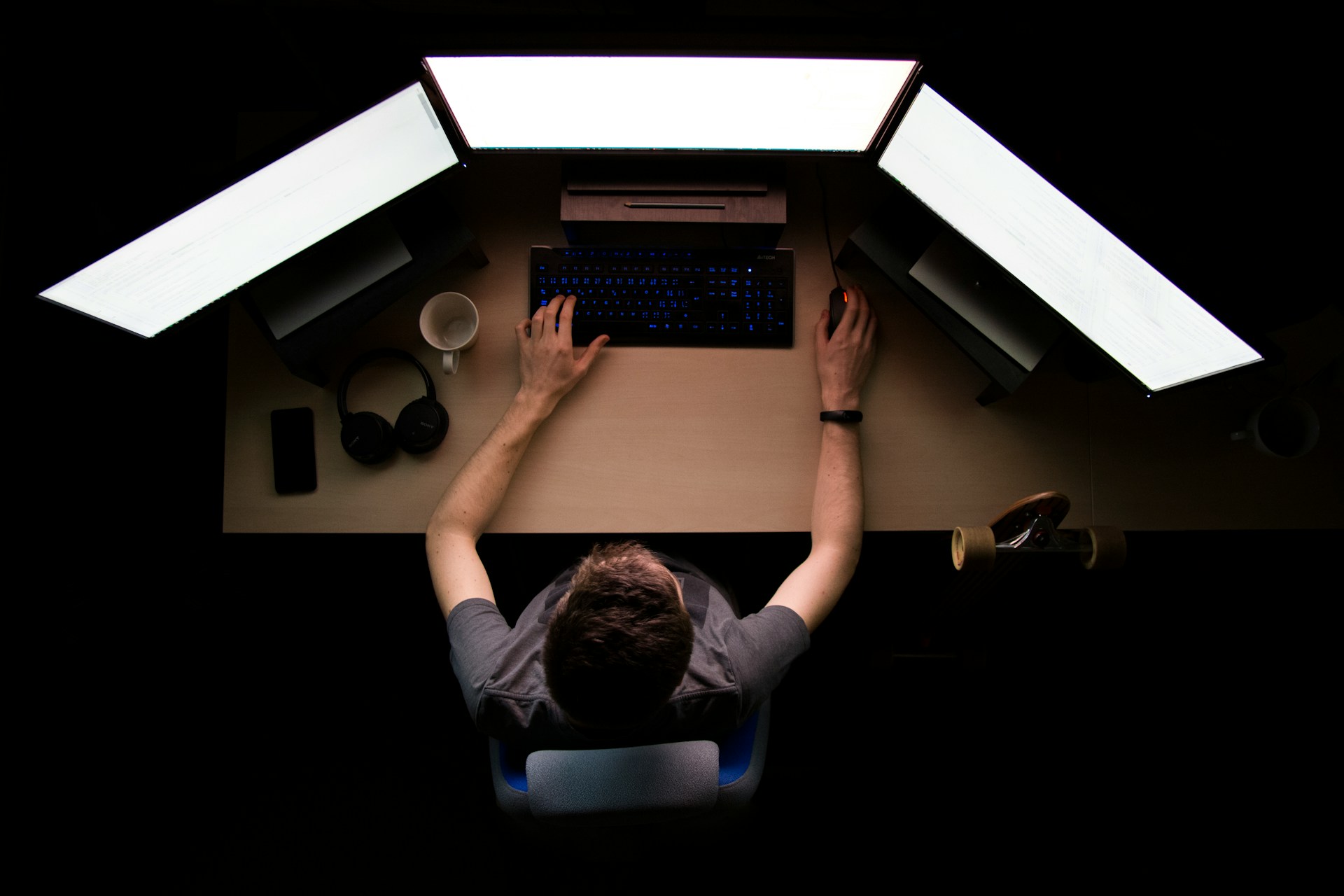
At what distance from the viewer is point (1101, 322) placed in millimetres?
996

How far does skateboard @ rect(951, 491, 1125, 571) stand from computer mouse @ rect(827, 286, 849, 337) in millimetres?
413

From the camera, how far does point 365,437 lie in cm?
113

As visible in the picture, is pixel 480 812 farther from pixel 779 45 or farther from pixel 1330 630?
pixel 1330 630

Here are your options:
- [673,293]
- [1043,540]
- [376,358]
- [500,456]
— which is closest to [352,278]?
[376,358]

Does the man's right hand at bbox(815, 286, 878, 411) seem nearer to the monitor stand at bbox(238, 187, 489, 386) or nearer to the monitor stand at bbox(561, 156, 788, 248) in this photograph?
the monitor stand at bbox(561, 156, 788, 248)

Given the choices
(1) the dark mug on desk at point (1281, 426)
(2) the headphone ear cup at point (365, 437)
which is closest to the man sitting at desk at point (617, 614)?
(2) the headphone ear cup at point (365, 437)

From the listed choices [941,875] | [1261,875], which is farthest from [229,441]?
[1261,875]

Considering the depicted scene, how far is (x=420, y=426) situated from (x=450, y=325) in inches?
7.4

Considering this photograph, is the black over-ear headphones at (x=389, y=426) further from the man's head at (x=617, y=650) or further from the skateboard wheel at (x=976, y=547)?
the skateboard wheel at (x=976, y=547)

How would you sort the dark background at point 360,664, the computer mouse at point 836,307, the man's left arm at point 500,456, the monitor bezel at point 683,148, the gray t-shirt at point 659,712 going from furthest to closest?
1. the dark background at point 360,664
2. the computer mouse at point 836,307
3. the man's left arm at point 500,456
4. the gray t-shirt at point 659,712
5. the monitor bezel at point 683,148

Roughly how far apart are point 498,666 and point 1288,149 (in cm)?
173

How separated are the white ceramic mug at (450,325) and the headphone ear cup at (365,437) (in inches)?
5.7

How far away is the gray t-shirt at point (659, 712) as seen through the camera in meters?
0.93

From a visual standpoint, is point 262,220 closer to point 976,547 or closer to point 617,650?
point 617,650
